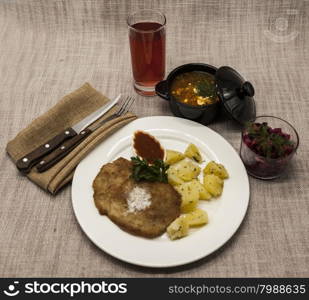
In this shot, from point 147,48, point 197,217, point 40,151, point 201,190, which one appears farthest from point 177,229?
point 147,48

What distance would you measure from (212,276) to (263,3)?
172 cm

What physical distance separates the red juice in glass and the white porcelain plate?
0.87 ft

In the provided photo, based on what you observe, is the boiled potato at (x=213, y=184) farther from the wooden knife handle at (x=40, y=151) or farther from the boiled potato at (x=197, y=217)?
the wooden knife handle at (x=40, y=151)

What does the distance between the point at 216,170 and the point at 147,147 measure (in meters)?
0.34

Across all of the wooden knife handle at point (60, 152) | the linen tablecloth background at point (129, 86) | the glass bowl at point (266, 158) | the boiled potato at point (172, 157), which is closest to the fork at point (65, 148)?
the wooden knife handle at point (60, 152)

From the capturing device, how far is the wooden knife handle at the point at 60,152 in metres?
1.75

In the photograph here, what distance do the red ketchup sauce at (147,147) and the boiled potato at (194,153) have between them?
12 centimetres

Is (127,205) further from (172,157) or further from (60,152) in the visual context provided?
(60,152)

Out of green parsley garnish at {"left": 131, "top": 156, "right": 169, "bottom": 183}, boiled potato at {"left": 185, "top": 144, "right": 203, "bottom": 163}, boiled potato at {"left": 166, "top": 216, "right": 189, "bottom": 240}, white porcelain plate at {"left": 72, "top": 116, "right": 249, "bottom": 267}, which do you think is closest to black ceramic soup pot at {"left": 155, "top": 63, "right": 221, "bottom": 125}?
white porcelain plate at {"left": 72, "top": 116, "right": 249, "bottom": 267}

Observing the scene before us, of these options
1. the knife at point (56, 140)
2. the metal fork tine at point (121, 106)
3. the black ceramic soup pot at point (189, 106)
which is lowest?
the metal fork tine at point (121, 106)

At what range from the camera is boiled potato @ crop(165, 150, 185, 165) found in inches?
69.0

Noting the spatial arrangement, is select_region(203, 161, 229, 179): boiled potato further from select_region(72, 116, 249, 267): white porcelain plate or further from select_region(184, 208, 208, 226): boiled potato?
select_region(184, 208, 208, 226): boiled potato

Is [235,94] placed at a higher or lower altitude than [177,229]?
higher

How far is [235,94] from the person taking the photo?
6.03 feet
